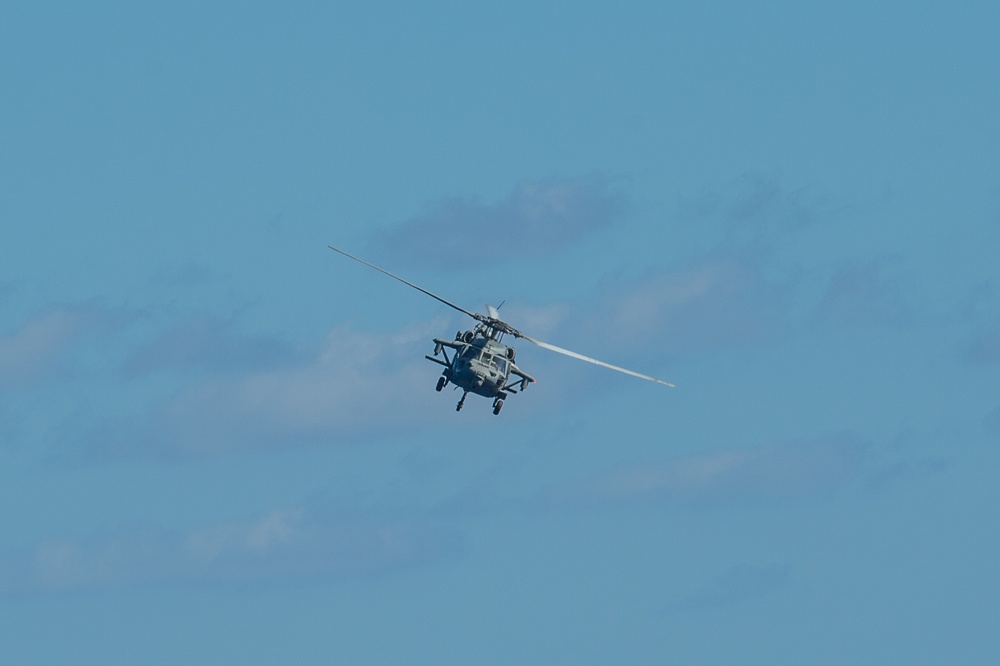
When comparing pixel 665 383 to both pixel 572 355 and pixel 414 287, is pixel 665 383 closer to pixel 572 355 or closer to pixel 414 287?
pixel 572 355

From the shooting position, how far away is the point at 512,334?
11356 cm

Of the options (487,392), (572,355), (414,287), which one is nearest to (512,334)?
(487,392)

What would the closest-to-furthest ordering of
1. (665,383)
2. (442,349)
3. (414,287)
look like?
(414,287) → (665,383) → (442,349)

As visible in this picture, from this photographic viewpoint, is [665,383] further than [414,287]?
Yes

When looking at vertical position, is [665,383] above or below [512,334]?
below

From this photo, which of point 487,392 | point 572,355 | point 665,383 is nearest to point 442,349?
point 487,392

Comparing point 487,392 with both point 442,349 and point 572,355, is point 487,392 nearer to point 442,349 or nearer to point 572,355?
point 442,349

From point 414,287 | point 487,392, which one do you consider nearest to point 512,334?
point 487,392

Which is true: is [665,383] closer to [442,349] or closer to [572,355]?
[572,355]

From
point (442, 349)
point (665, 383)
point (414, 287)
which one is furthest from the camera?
point (442, 349)

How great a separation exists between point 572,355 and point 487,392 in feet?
39.8

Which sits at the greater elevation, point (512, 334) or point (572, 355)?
point (512, 334)

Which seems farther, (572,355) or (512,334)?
(512,334)

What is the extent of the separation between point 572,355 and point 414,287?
15488mm
